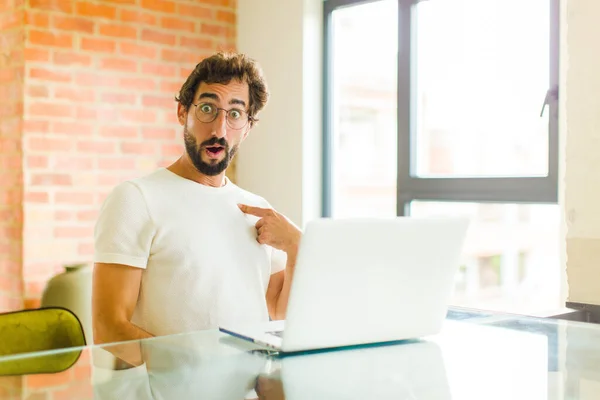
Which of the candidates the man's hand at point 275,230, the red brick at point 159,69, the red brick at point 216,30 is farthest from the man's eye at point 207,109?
the red brick at point 216,30

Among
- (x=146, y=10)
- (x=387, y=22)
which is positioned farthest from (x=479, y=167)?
(x=146, y=10)

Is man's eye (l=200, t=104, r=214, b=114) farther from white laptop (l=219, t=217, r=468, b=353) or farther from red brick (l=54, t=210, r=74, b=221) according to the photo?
red brick (l=54, t=210, r=74, b=221)

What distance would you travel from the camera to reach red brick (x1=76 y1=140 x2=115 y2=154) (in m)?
3.36

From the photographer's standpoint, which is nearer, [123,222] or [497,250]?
[123,222]

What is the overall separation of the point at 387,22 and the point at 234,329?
7.94ft

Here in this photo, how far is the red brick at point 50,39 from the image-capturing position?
322cm

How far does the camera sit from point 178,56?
3.70 metres

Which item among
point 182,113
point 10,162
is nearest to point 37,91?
point 10,162

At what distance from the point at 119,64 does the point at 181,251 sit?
1769 millimetres

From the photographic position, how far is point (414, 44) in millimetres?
3365

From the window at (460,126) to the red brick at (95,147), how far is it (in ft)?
3.38

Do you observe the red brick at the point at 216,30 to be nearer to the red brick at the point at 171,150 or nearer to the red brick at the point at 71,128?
the red brick at the point at 171,150

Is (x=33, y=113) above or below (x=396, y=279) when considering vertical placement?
above

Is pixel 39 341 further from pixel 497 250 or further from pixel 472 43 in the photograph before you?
pixel 497 250
